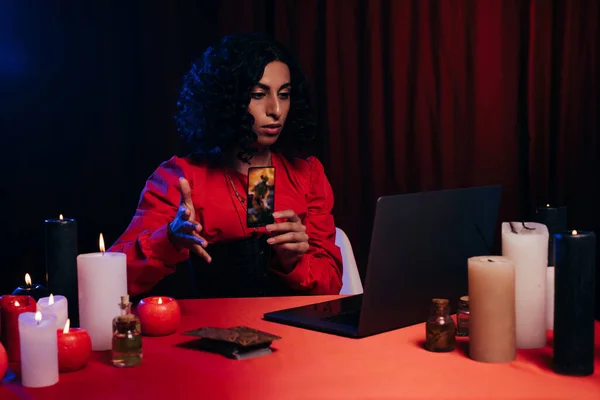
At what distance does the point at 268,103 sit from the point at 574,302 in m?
1.31

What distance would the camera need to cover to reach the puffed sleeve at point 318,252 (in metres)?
2.10

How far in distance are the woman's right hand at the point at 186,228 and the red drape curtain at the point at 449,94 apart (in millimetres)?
1222

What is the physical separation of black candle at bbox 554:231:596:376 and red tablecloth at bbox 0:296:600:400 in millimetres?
31

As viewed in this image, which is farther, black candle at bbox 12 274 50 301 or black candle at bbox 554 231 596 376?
black candle at bbox 12 274 50 301

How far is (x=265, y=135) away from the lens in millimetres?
2271

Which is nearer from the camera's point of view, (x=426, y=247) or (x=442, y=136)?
(x=426, y=247)

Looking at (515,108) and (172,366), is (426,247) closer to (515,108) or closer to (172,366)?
(172,366)

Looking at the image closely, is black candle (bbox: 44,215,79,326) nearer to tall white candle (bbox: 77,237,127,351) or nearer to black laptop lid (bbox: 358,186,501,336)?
tall white candle (bbox: 77,237,127,351)

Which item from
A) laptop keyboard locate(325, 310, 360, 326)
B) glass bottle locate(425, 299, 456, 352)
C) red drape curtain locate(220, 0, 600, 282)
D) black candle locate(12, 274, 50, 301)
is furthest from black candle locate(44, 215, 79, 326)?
red drape curtain locate(220, 0, 600, 282)

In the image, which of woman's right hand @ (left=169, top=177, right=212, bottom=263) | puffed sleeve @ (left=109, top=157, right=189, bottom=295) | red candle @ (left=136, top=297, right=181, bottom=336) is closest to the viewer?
red candle @ (left=136, top=297, right=181, bottom=336)

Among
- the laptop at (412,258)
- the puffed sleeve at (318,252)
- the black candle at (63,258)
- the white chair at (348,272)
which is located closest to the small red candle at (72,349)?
the black candle at (63,258)

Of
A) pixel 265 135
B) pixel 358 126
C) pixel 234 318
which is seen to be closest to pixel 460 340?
pixel 234 318

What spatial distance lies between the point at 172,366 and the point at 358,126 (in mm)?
1900

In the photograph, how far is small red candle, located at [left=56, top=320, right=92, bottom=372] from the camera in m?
1.20
